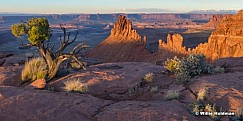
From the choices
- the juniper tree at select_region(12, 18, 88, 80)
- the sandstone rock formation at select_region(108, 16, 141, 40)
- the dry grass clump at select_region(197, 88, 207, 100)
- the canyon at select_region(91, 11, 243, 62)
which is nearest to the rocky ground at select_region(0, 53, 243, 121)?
the dry grass clump at select_region(197, 88, 207, 100)

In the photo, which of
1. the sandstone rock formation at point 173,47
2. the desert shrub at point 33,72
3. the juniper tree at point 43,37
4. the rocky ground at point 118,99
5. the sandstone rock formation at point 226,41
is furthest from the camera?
the sandstone rock formation at point 173,47

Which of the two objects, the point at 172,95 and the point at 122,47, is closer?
the point at 172,95

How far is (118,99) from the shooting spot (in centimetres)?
1003

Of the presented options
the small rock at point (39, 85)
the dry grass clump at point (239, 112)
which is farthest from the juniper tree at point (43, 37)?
the dry grass clump at point (239, 112)

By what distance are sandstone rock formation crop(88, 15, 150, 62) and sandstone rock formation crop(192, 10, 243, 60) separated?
1327 centimetres

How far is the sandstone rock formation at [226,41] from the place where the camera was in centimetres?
3406

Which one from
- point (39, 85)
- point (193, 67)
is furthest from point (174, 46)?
point (39, 85)

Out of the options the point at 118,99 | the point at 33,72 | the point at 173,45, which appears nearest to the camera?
the point at 118,99

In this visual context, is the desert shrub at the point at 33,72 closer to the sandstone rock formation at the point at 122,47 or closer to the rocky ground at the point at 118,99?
the rocky ground at the point at 118,99

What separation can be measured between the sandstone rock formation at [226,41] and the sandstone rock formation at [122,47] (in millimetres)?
13270

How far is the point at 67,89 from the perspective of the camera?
10.4m

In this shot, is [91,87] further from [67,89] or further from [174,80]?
[174,80]

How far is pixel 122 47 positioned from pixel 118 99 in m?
43.1

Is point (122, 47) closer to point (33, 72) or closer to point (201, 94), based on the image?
point (33, 72)
